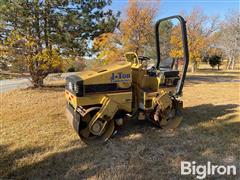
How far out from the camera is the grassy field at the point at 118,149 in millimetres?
2859

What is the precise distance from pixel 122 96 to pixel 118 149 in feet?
2.80

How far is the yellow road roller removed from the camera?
3543 mm

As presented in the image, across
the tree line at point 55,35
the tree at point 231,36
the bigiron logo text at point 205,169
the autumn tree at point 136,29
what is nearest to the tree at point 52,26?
the tree line at point 55,35

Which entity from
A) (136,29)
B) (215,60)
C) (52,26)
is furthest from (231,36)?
(52,26)

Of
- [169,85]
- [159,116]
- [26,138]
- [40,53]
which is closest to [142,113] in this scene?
[159,116]

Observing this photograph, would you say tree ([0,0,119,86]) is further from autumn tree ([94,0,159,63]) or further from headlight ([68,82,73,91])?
headlight ([68,82,73,91])

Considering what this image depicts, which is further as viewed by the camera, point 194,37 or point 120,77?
point 194,37

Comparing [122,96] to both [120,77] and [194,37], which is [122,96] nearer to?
[120,77]

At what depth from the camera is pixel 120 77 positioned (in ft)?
11.9

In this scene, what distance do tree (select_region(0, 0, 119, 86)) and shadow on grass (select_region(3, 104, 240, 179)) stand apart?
6.40 m

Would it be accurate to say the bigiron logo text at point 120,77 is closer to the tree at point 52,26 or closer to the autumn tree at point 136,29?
the tree at point 52,26

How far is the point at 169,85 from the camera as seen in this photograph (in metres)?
4.34

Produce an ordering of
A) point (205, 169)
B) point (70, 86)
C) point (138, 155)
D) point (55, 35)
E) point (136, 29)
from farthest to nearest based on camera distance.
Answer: point (136, 29) < point (55, 35) < point (70, 86) < point (138, 155) < point (205, 169)

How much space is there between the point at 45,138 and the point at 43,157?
0.71m
